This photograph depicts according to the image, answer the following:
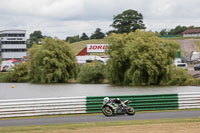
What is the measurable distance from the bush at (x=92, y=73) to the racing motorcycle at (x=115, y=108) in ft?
135

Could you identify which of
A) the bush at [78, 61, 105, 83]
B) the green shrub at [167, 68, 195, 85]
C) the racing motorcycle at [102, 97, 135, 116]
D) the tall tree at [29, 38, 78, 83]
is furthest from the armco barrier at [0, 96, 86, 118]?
the tall tree at [29, 38, 78, 83]

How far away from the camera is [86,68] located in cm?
6153

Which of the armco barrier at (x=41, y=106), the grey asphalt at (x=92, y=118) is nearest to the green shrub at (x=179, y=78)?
the grey asphalt at (x=92, y=118)

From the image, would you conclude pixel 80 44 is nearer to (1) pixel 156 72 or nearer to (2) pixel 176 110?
(1) pixel 156 72

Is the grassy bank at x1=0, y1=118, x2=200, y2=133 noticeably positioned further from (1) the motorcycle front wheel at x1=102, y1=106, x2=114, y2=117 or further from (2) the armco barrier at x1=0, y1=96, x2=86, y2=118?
(2) the armco barrier at x1=0, y1=96, x2=86, y2=118

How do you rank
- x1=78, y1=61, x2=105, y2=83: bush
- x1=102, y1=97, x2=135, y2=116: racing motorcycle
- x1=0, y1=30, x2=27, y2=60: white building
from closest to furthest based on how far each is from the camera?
x1=102, y1=97, x2=135, y2=116: racing motorcycle < x1=78, y1=61, x2=105, y2=83: bush < x1=0, y1=30, x2=27, y2=60: white building

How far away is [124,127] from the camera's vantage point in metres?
15.7

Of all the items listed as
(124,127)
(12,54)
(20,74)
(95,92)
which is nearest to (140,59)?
(95,92)

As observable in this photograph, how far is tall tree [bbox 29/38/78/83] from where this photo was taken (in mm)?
63688

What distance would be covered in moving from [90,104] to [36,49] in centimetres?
4793

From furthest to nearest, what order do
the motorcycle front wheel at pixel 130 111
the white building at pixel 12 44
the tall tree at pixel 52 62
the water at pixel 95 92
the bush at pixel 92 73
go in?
the white building at pixel 12 44
the tall tree at pixel 52 62
the bush at pixel 92 73
the water at pixel 95 92
the motorcycle front wheel at pixel 130 111

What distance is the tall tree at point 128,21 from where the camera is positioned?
14638 cm

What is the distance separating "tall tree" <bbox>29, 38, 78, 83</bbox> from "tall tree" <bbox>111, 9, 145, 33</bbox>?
79735 mm

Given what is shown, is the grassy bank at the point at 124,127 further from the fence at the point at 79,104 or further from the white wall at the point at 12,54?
the white wall at the point at 12,54
